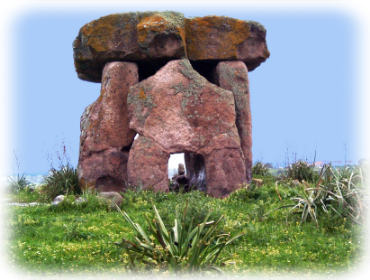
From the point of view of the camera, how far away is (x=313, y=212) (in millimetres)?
7844

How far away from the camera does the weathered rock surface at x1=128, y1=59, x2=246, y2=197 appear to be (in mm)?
11453

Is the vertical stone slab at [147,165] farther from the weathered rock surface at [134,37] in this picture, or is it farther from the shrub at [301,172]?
the shrub at [301,172]

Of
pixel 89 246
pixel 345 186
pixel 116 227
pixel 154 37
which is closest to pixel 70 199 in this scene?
pixel 116 227

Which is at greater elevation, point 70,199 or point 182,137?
point 182,137

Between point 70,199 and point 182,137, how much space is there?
10.7 feet

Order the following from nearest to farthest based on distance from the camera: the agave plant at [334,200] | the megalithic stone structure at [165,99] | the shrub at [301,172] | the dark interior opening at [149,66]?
1. the agave plant at [334,200]
2. the megalithic stone structure at [165,99]
3. the dark interior opening at [149,66]
4. the shrub at [301,172]

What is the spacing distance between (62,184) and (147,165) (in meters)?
2.84

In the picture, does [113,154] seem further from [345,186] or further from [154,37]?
[345,186]

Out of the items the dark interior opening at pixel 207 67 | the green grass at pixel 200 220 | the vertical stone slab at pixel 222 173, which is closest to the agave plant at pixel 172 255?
the green grass at pixel 200 220

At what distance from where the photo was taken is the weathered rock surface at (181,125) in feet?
37.6

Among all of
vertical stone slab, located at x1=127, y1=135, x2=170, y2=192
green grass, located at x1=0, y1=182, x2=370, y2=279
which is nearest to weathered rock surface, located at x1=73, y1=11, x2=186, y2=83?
vertical stone slab, located at x1=127, y1=135, x2=170, y2=192

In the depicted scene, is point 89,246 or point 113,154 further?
point 113,154

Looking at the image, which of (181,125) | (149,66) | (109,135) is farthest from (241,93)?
(109,135)

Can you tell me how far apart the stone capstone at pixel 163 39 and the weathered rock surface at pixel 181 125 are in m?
0.70
